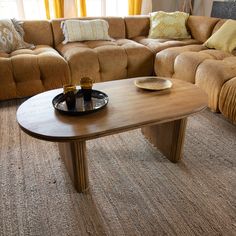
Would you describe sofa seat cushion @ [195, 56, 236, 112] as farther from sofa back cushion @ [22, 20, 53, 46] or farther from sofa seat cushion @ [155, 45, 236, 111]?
sofa back cushion @ [22, 20, 53, 46]

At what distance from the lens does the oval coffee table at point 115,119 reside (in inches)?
47.7

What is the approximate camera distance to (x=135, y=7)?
4012 mm

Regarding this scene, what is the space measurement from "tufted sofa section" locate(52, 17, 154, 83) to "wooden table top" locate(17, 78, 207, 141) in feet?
3.19

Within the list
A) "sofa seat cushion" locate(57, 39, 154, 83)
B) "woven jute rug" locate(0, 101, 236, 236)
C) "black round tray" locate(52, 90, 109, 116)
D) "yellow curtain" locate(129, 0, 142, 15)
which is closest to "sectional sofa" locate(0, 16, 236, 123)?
"sofa seat cushion" locate(57, 39, 154, 83)

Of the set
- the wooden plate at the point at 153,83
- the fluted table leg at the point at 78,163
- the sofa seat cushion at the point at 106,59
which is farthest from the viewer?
the sofa seat cushion at the point at 106,59

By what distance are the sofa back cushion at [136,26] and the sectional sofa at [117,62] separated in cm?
7

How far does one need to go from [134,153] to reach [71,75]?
1.24 meters

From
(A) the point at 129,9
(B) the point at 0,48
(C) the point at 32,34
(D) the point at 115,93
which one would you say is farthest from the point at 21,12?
(D) the point at 115,93

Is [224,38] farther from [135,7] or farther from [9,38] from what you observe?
[9,38]

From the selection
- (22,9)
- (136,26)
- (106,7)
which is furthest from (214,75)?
(22,9)

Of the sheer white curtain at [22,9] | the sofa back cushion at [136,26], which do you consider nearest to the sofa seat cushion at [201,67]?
the sofa back cushion at [136,26]

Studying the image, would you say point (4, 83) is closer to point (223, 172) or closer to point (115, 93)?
point (115, 93)

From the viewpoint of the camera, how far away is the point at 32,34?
2.92 metres

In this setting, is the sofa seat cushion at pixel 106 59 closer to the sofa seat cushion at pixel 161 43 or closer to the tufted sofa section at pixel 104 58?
the tufted sofa section at pixel 104 58
